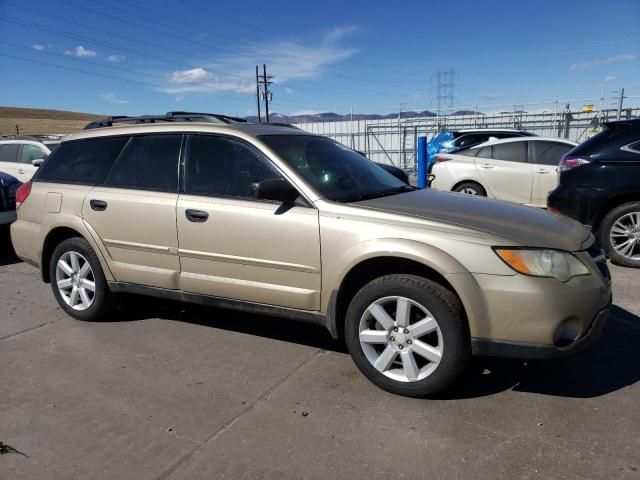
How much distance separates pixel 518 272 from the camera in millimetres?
2836

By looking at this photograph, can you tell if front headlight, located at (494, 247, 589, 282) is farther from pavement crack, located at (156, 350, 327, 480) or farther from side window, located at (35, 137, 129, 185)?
side window, located at (35, 137, 129, 185)

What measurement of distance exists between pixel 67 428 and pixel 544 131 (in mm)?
21463

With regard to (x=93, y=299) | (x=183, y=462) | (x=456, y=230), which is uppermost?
(x=456, y=230)

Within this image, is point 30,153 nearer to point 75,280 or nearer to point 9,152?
point 9,152

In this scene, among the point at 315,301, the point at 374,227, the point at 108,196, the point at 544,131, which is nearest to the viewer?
the point at 374,227

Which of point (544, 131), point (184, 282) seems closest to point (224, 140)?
point (184, 282)

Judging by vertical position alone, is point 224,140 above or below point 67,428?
above

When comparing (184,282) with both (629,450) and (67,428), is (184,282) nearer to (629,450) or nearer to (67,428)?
(67,428)

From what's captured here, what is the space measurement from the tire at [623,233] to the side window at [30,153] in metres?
10.6

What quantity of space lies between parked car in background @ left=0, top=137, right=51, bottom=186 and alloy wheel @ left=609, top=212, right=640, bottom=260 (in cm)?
1042

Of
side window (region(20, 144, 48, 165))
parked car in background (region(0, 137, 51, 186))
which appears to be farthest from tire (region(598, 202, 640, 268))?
side window (region(20, 144, 48, 165))

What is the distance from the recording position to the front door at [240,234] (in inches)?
134

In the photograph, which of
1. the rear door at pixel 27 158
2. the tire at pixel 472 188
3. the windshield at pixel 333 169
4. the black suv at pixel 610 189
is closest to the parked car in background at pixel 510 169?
the tire at pixel 472 188

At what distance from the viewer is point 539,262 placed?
9.42ft
